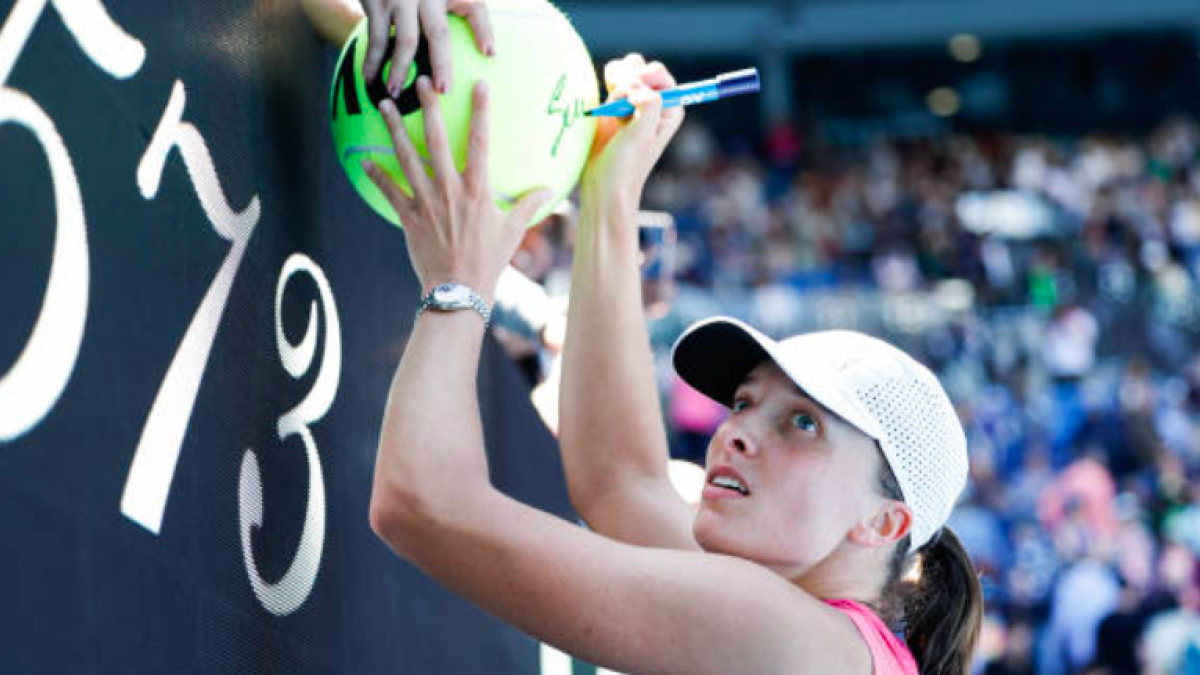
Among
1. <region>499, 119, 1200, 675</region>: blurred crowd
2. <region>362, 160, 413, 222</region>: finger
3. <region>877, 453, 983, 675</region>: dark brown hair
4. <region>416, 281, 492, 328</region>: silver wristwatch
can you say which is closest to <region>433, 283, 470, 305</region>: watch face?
<region>416, 281, 492, 328</region>: silver wristwatch

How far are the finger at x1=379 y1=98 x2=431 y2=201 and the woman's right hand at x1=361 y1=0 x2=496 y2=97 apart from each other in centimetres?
3

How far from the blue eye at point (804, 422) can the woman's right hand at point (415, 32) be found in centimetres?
69

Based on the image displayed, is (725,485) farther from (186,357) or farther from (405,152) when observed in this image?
(186,357)

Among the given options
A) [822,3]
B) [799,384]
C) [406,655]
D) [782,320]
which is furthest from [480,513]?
[822,3]

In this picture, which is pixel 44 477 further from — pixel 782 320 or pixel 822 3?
pixel 822 3

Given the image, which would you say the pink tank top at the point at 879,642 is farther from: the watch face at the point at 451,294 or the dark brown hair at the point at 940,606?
the watch face at the point at 451,294

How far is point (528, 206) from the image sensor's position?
83.7 inches

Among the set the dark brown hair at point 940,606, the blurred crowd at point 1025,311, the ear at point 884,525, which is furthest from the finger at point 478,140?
the blurred crowd at point 1025,311

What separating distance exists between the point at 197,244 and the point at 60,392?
0.45 m

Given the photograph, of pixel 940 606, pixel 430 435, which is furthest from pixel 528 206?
pixel 940 606

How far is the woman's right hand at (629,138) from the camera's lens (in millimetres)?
2521

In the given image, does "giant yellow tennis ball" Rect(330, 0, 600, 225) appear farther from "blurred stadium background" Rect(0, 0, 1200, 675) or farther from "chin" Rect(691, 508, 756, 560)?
"chin" Rect(691, 508, 756, 560)

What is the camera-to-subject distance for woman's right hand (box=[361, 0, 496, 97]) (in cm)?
199

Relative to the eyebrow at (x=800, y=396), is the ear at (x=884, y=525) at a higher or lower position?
lower
